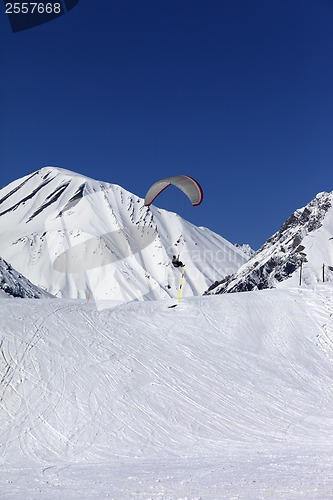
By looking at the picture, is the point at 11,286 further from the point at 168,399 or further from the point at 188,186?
the point at 168,399

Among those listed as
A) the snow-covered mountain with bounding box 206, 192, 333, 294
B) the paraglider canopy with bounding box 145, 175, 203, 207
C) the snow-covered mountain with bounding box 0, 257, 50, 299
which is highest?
the paraglider canopy with bounding box 145, 175, 203, 207

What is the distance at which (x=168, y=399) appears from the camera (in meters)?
26.5

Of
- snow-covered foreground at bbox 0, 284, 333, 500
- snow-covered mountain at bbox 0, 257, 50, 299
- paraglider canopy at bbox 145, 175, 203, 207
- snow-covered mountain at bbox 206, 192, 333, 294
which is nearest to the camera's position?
snow-covered foreground at bbox 0, 284, 333, 500

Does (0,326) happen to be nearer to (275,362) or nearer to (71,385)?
(71,385)

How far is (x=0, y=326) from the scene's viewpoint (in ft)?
99.0

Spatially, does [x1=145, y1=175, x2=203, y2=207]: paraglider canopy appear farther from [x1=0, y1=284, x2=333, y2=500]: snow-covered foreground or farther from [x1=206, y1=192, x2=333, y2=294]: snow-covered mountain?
[x1=206, y1=192, x2=333, y2=294]: snow-covered mountain

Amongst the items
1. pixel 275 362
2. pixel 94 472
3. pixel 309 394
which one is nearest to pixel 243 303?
pixel 275 362

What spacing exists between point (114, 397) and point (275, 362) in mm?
10951

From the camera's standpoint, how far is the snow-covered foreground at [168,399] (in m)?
15.8

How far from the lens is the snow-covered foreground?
1578cm

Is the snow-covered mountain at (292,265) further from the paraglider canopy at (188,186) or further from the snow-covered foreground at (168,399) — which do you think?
the paraglider canopy at (188,186)

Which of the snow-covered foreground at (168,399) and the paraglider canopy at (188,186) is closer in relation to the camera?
the snow-covered foreground at (168,399)

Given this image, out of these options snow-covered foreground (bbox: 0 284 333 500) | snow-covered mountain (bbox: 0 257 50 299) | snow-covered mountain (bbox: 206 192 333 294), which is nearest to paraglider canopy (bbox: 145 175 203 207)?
snow-covered foreground (bbox: 0 284 333 500)

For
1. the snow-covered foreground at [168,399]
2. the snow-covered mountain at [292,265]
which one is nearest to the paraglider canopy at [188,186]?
the snow-covered foreground at [168,399]
